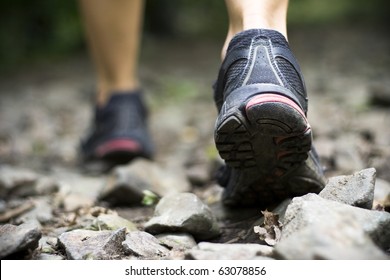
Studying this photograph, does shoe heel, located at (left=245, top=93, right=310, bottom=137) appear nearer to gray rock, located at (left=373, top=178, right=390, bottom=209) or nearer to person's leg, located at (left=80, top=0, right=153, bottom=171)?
gray rock, located at (left=373, top=178, right=390, bottom=209)

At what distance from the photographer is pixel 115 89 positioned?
7.96ft

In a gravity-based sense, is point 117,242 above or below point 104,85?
below

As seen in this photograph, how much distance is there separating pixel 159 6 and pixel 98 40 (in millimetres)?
3778

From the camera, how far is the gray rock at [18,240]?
106cm

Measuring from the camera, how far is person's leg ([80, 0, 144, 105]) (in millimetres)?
2295

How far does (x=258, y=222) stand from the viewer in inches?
53.1

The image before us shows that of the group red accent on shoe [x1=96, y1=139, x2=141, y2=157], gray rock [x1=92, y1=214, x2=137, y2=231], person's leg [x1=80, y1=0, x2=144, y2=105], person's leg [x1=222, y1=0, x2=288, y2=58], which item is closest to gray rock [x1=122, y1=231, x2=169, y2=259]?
gray rock [x1=92, y1=214, x2=137, y2=231]

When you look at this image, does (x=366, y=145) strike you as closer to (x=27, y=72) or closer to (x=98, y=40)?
(x=98, y=40)

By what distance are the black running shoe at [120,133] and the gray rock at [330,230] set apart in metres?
1.28

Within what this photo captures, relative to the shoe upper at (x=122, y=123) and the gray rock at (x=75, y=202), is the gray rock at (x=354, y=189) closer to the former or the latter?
the gray rock at (x=75, y=202)

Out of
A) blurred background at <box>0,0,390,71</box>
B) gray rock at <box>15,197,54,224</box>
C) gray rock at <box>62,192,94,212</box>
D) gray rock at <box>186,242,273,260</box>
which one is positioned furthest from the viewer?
blurred background at <box>0,0,390,71</box>

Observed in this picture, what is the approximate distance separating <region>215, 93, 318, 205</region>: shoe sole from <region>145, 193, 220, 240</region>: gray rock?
0.14m

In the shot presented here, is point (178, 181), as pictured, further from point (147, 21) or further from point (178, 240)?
point (147, 21)
